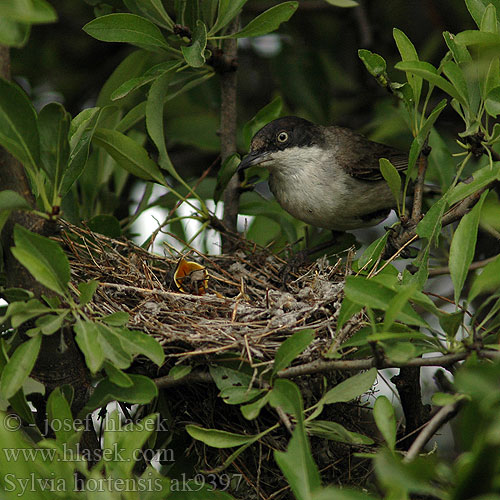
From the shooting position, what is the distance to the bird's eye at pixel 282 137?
465 centimetres

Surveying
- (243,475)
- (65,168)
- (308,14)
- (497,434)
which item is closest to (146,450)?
(243,475)

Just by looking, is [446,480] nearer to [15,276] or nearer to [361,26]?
[15,276]

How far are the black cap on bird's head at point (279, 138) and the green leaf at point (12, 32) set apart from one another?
2.39 meters

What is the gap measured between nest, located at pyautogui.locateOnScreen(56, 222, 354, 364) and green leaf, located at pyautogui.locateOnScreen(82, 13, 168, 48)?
1007mm

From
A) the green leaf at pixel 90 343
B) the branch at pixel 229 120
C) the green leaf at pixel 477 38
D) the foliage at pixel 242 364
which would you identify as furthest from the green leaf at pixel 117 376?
the branch at pixel 229 120

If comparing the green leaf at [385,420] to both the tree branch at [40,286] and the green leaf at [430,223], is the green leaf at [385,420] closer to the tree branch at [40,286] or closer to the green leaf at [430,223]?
the green leaf at [430,223]

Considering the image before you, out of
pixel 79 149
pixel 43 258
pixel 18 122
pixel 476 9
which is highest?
pixel 476 9

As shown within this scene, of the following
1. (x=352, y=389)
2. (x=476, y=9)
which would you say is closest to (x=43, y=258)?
(x=352, y=389)

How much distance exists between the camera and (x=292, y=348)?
8.29ft

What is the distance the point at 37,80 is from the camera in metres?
6.07

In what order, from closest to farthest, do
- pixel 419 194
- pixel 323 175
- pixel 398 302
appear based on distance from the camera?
1. pixel 398 302
2. pixel 419 194
3. pixel 323 175

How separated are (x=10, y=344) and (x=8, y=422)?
1.39ft

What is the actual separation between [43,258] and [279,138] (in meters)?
2.55

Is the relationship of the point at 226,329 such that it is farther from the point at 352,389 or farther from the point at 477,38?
the point at 477,38
